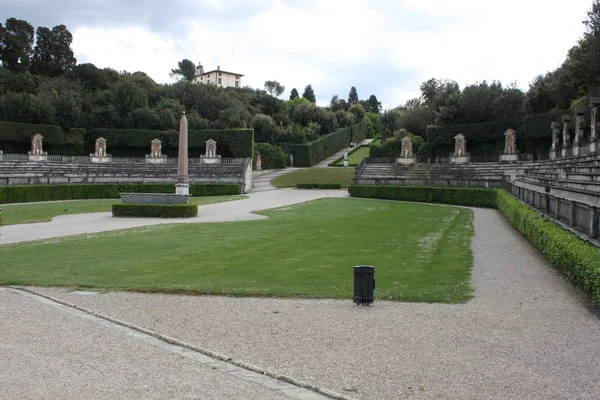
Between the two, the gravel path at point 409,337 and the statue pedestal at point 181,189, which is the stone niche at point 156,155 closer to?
the statue pedestal at point 181,189

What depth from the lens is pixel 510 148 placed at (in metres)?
52.4

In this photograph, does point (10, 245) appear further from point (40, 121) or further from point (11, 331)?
point (40, 121)

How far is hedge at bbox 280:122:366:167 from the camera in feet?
256

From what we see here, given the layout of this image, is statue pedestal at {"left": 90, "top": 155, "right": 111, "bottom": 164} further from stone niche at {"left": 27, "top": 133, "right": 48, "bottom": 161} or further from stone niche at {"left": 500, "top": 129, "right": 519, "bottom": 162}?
stone niche at {"left": 500, "top": 129, "right": 519, "bottom": 162}

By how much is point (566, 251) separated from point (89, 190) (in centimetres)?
4155

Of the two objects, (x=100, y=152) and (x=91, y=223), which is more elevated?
(x=100, y=152)

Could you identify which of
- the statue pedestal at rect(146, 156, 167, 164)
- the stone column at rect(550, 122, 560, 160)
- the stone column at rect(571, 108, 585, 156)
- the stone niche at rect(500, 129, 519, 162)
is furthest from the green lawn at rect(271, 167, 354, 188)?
the stone column at rect(571, 108, 585, 156)

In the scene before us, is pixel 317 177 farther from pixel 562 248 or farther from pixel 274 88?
pixel 274 88

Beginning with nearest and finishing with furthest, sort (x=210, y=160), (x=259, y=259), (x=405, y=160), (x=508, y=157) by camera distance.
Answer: (x=259, y=259) → (x=508, y=157) → (x=405, y=160) → (x=210, y=160)

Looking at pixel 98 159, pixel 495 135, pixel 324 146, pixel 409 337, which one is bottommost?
pixel 409 337

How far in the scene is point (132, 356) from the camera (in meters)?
6.35

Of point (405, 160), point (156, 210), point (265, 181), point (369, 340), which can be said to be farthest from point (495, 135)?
point (369, 340)

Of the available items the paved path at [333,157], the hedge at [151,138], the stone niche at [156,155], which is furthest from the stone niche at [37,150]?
the paved path at [333,157]

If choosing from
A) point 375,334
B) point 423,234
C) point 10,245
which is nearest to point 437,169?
point 423,234
